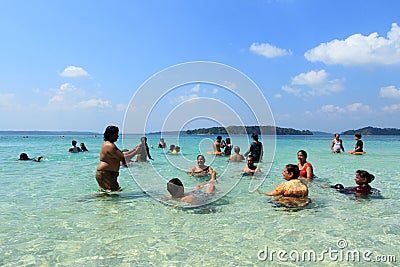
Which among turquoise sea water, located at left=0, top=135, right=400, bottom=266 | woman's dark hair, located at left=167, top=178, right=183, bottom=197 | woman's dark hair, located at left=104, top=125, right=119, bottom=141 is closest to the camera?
turquoise sea water, located at left=0, top=135, right=400, bottom=266

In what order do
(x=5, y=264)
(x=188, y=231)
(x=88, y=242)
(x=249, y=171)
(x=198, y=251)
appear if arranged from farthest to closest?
(x=249, y=171), (x=188, y=231), (x=88, y=242), (x=198, y=251), (x=5, y=264)

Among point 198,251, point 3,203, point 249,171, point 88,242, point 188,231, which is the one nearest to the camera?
point 198,251

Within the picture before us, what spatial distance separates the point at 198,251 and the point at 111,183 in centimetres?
443

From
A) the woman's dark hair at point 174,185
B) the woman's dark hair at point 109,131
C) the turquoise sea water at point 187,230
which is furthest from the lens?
the woman's dark hair at point 109,131

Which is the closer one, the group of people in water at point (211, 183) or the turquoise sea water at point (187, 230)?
the turquoise sea water at point (187, 230)

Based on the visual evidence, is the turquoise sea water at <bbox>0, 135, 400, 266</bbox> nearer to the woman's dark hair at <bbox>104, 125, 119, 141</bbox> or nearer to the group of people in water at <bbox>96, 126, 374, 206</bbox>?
the group of people in water at <bbox>96, 126, 374, 206</bbox>

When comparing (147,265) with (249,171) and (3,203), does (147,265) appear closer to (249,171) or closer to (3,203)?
(3,203)

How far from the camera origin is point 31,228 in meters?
5.62

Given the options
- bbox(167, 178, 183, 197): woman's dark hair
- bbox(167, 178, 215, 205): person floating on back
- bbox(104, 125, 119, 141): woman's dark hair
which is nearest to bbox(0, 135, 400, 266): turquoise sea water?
bbox(167, 178, 215, 205): person floating on back

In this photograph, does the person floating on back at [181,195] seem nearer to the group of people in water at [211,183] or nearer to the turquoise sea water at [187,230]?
the group of people in water at [211,183]

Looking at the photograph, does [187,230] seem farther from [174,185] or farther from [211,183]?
[211,183]

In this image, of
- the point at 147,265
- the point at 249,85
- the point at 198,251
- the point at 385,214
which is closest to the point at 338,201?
the point at 385,214

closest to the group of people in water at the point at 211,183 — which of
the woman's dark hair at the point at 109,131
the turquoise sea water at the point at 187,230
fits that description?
the woman's dark hair at the point at 109,131

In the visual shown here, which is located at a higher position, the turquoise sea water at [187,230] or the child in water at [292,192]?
the child in water at [292,192]
